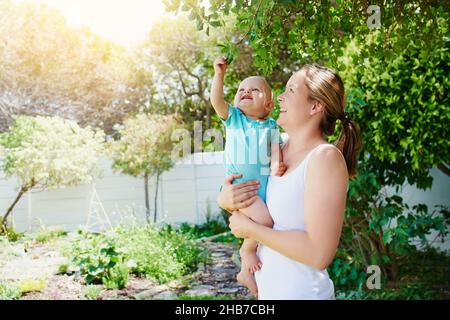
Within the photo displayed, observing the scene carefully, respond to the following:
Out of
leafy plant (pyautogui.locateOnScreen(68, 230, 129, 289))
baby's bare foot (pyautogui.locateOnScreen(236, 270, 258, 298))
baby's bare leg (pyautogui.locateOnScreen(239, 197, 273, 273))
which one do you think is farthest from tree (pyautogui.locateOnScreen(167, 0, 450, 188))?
leafy plant (pyautogui.locateOnScreen(68, 230, 129, 289))

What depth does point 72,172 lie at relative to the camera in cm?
693

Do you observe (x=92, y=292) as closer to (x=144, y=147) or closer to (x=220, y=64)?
(x=220, y=64)

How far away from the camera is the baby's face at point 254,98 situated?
1.63 m

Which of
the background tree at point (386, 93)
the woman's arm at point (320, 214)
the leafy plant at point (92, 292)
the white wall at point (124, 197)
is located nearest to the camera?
the woman's arm at point (320, 214)

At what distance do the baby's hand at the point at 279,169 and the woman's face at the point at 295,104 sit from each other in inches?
4.2

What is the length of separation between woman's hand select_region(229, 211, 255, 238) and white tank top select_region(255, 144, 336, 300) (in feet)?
0.22

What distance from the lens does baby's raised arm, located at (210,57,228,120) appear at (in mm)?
1615

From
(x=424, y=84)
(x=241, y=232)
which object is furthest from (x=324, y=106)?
(x=424, y=84)

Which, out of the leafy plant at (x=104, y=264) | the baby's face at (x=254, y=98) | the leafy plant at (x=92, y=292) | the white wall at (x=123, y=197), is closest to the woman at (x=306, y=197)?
the baby's face at (x=254, y=98)

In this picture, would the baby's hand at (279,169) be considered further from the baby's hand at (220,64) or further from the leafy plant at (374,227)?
the leafy plant at (374,227)

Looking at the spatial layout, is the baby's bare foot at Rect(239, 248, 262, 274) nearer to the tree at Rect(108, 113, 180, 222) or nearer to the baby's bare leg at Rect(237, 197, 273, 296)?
the baby's bare leg at Rect(237, 197, 273, 296)

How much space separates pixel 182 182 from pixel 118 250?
3.37 metres

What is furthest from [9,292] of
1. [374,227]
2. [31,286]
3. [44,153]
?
[374,227]

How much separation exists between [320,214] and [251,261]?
0.30 metres
